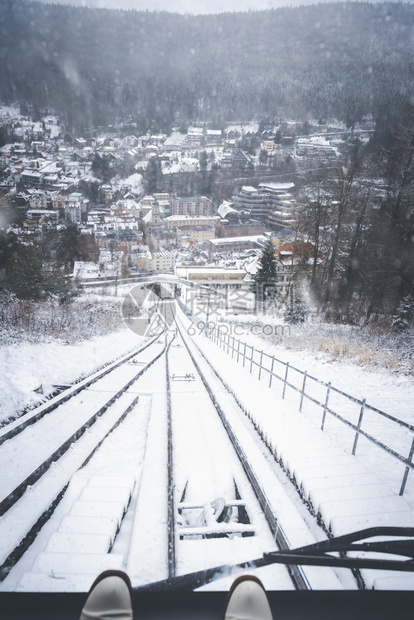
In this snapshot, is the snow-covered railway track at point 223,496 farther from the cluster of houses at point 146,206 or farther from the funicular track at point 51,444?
the cluster of houses at point 146,206

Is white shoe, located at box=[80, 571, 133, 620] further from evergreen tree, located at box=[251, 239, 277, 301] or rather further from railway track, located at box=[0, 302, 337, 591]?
evergreen tree, located at box=[251, 239, 277, 301]

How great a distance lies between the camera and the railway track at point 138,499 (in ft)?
9.03

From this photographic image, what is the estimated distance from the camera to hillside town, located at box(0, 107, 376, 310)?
64312 millimetres

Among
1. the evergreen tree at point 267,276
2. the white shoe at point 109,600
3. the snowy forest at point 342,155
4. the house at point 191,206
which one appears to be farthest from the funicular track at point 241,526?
the house at point 191,206

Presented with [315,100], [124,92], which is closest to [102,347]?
[315,100]

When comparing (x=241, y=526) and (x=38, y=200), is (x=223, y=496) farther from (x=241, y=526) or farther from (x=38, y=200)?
(x=38, y=200)

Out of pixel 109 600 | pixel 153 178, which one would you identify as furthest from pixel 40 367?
pixel 153 178

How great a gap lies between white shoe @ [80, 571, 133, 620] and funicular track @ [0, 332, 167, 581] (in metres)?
1.62

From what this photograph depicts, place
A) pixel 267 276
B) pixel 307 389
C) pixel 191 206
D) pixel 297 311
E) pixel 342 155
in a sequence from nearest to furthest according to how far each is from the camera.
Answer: pixel 307 389, pixel 342 155, pixel 297 311, pixel 267 276, pixel 191 206

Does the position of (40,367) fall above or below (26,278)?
below

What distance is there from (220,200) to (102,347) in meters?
108

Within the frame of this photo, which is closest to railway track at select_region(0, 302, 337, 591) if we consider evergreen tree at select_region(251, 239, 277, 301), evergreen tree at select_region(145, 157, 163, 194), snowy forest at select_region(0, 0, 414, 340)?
snowy forest at select_region(0, 0, 414, 340)

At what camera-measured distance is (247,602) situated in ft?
5.73

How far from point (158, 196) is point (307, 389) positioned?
115 meters
